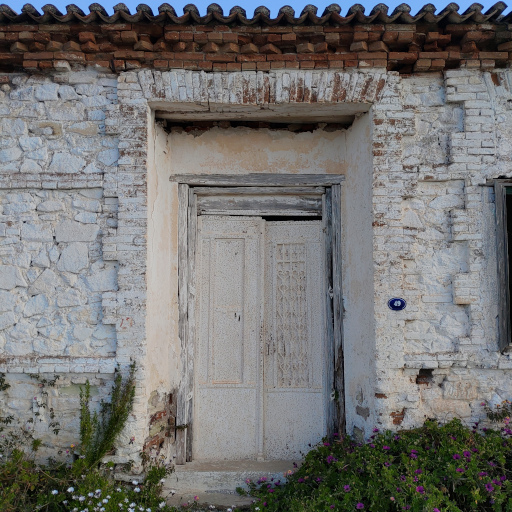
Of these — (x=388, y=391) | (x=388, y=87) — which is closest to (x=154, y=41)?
(x=388, y=87)

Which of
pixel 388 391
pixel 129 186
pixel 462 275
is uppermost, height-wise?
pixel 129 186

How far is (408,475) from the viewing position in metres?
3.73

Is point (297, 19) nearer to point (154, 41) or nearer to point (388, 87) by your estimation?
point (388, 87)

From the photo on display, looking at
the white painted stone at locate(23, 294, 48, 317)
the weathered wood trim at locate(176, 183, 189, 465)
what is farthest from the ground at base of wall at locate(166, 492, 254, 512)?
the white painted stone at locate(23, 294, 48, 317)

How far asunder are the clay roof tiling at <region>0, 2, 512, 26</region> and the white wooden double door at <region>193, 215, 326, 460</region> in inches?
73.8

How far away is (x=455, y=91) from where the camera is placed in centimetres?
467

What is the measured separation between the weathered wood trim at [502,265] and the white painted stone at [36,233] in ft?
12.8

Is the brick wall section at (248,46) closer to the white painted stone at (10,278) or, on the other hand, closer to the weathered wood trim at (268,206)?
the weathered wood trim at (268,206)

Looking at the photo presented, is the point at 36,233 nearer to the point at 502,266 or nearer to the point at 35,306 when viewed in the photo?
the point at 35,306

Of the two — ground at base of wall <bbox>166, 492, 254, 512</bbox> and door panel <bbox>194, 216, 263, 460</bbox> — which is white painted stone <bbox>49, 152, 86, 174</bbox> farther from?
ground at base of wall <bbox>166, 492, 254, 512</bbox>

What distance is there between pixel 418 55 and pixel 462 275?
→ 197 centimetres

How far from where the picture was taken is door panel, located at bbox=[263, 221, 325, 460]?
203 inches

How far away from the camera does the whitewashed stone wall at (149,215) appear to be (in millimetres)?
4500

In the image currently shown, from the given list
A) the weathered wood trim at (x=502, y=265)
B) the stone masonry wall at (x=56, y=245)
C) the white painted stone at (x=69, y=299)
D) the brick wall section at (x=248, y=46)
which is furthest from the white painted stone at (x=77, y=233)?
the weathered wood trim at (x=502, y=265)
